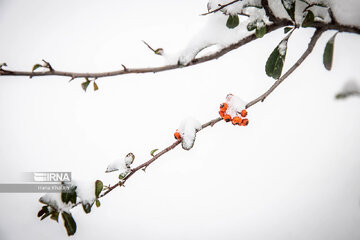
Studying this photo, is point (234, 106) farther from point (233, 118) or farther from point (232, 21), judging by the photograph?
point (232, 21)

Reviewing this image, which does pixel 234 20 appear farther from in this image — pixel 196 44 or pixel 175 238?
pixel 175 238

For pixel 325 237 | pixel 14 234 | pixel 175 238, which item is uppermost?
pixel 14 234

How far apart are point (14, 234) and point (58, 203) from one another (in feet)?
34.3

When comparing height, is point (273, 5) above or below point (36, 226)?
below

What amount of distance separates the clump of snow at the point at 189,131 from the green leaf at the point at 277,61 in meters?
0.44

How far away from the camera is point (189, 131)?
0.86 metres

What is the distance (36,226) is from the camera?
7.21 meters

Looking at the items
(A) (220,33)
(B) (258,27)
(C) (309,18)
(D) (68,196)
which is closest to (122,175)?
(D) (68,196)

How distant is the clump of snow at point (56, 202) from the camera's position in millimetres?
813

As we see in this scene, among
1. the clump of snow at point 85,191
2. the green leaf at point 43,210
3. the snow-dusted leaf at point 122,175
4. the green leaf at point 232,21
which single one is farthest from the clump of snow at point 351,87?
the green leaf at point 43,210

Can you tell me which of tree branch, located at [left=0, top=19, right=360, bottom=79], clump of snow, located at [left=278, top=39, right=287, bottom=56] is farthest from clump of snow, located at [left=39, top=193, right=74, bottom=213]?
clump of snow, located at [left=278, top=39, right=287, bottom=56]

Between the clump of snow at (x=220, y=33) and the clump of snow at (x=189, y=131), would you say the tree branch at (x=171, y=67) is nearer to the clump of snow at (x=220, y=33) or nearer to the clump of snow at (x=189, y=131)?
the clump of snow at (x=220, y=33)

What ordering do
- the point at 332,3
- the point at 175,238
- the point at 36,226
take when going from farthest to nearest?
1. the point at 36,226
2. the point at 175,238
3. the point at 332,3

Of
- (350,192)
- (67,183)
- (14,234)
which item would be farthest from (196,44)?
(14,234)
